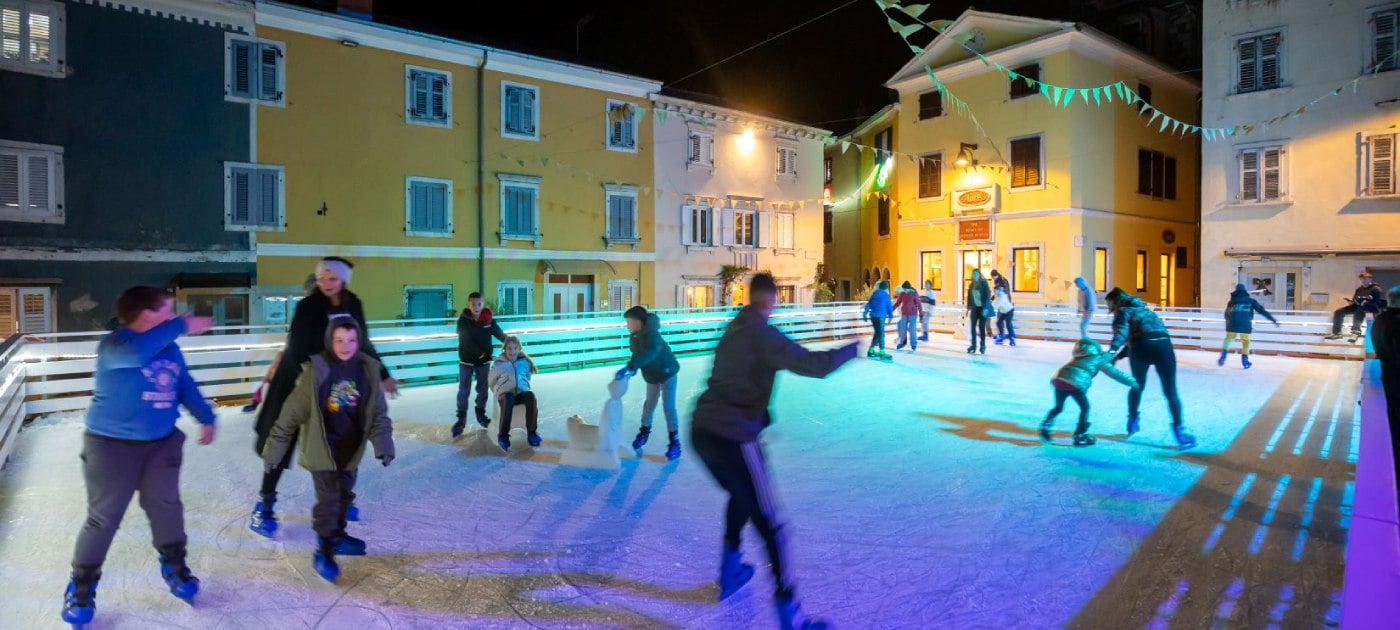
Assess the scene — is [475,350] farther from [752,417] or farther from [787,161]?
[787,161]

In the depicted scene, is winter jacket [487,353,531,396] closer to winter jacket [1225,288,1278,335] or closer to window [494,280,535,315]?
window [494,280,535,315]

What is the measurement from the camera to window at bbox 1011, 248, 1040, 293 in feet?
67.6

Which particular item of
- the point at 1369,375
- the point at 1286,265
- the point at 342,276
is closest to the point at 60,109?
the point at 342,276

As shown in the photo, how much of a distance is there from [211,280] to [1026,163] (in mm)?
20075

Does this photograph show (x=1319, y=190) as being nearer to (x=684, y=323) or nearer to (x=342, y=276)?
(x=684, y=323)

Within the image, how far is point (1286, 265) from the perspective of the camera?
16984 mm

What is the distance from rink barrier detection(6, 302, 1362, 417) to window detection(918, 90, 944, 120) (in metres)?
6.36

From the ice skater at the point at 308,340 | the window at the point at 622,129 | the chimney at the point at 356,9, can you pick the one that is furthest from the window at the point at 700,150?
the ice skater at the point at 308,340

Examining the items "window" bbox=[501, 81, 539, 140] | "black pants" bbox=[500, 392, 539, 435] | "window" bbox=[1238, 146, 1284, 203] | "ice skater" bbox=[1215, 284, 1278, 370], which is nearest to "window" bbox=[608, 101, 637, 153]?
"window" bbox=[501, 81, 539, 140]

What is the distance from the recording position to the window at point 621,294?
68.7ft

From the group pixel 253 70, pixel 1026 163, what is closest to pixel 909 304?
pixel 1026 163

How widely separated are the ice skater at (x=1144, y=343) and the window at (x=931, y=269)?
634 inches

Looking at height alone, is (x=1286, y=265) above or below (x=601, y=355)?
above

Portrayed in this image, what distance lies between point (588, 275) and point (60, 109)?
11.5 m
